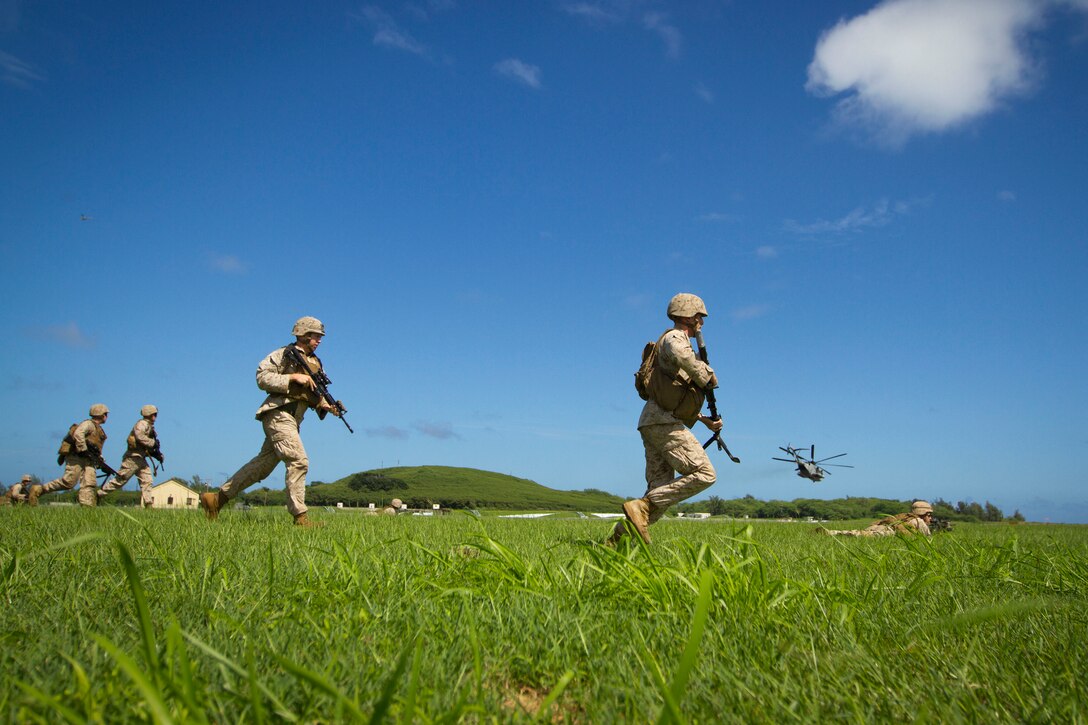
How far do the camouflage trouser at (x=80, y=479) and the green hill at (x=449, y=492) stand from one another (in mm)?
21210

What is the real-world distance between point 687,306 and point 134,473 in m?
15.6

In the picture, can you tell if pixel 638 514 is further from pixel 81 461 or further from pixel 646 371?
pixel 81 461

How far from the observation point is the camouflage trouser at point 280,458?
9617mm

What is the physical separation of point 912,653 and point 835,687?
1.99ft

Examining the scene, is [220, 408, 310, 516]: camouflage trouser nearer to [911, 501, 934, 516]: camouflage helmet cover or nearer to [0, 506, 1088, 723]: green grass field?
[0, 506, 1088, 723]: green grass field

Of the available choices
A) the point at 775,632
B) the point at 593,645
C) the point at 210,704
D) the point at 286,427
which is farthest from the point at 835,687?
the point at 286,427

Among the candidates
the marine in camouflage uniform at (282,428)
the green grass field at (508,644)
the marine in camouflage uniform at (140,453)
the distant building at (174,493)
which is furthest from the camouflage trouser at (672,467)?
the distant building at (174,493)

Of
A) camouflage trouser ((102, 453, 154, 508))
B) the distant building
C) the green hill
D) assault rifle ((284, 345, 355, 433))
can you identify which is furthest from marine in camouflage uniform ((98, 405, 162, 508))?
the green hill

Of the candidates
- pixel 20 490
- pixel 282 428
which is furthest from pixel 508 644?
pixel 20 490

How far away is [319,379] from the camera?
10.6m

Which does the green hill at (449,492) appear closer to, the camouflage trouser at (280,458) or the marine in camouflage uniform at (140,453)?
the marine in camouflage uniform at (140,453)

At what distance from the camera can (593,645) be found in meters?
2.55

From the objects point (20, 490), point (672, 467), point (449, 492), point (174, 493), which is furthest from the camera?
point (449, 492)

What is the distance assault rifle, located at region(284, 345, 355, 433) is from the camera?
9922 mm
